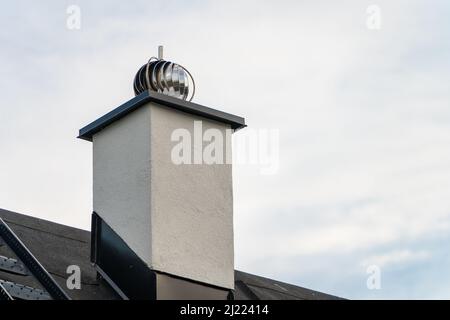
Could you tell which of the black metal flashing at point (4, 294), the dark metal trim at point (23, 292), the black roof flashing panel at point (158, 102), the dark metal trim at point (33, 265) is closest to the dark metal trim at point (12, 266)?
the dark metal trim at point (33, 265)

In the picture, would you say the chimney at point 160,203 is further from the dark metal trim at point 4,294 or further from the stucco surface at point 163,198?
the dark metal trim at point 4,294

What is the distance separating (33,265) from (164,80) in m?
2.73

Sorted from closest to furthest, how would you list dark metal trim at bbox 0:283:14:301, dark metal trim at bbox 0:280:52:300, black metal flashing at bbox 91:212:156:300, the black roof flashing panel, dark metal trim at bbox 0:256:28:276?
dark metal trim at bbox 0:283:14:301 < dark metal trim at bbox 0:280:52:300 < dark metal trim at bbox 0:256:28:276 < black metal flashing at bbox 91:212:156:300 < the black roof flashing panel

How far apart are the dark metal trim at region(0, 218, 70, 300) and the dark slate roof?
27 cm

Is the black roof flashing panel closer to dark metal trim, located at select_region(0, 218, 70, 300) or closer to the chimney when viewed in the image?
the chimney

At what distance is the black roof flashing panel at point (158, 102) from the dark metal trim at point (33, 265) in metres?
1.82

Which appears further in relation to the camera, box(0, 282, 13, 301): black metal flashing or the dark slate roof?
the dark slate roof

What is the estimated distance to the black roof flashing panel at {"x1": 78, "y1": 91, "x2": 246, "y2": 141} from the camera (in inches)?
494

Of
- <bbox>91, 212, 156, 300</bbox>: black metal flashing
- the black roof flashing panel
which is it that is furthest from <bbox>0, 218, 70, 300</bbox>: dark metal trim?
the black roof flashing panel

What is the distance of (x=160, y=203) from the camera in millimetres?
12227

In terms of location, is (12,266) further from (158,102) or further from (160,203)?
(158,102)

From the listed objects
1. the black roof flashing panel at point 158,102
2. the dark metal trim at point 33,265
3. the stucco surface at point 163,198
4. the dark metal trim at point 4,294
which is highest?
the black roof flashing panel at point 158,102

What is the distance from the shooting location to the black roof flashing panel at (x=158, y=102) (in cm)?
1255
